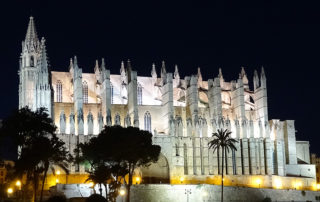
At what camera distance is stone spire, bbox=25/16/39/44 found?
70.9 meters

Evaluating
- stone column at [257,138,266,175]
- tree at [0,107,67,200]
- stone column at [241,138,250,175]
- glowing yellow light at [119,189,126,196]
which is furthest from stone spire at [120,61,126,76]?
tree at [0,107,67,200]

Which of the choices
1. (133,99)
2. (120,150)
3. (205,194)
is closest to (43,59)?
(133,99)

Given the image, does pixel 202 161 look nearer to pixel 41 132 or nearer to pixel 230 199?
pixel 230 199

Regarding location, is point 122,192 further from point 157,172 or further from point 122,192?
point 157,172

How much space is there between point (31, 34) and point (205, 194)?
100 ft

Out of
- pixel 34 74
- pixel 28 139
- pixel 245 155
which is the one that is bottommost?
pixel 245 155

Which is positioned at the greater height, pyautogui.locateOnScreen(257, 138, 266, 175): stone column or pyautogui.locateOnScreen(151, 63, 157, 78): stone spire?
pyautogui.locateOnScreen(151, 63, 157, 78): stone spire

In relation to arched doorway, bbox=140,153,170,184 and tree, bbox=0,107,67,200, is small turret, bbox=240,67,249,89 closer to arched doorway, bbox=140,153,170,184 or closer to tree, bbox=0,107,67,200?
arched doorway, bbox=140,153,170,184

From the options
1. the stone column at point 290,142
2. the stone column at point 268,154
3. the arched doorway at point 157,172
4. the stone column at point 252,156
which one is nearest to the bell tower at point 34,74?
the arched doorway at point 157,172

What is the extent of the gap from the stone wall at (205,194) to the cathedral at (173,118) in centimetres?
858

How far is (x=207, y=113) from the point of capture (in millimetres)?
76688

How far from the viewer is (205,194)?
60531 millimetres

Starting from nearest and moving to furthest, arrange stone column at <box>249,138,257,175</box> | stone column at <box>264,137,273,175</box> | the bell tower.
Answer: the bell tower, stone column at <box>249,138,257,175</box>, stone column at <box>264,137,273,175</box>

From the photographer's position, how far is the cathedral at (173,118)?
68.6 metres
